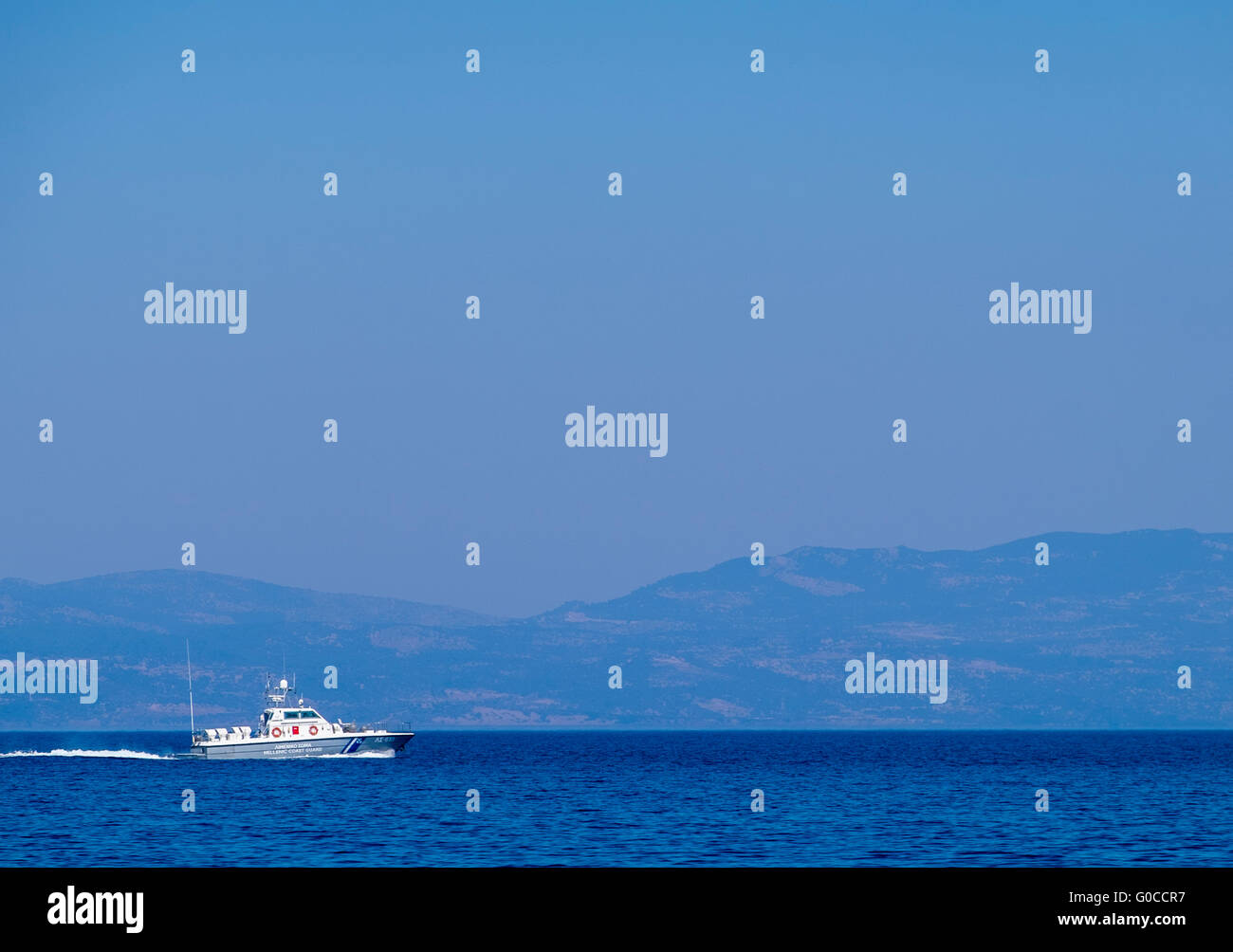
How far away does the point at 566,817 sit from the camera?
8281 cm

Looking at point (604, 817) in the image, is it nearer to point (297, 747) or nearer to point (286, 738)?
point (297, 747)

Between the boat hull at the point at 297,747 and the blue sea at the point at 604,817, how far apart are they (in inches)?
55.2

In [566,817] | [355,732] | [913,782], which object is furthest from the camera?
[355,732]

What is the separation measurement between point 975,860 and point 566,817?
26887 mm

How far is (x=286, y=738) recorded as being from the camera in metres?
139

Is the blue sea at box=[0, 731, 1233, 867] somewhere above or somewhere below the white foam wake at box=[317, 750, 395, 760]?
below

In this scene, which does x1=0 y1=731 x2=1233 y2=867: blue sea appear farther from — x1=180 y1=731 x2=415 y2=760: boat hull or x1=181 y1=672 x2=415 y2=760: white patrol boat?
x1=181 y1=672 x2=415 y2=760: white patrol boat

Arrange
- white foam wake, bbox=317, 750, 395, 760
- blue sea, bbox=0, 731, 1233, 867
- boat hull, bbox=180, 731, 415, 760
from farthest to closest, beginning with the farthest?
white foam wake, bbox=317, 750, 395, 760
boat hull, bbox=180, 731, 415, 760
blue sea, bbox=0, 731, 1233, 867

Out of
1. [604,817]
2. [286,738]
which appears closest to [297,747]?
[286,738]

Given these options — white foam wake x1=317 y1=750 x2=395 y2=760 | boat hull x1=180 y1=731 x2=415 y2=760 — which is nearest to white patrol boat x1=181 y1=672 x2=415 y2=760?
boat hull x1=180 y1=731 x2=415 y2=760

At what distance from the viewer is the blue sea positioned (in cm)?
A: 6312

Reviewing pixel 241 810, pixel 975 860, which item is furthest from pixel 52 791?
pixel 975 860
